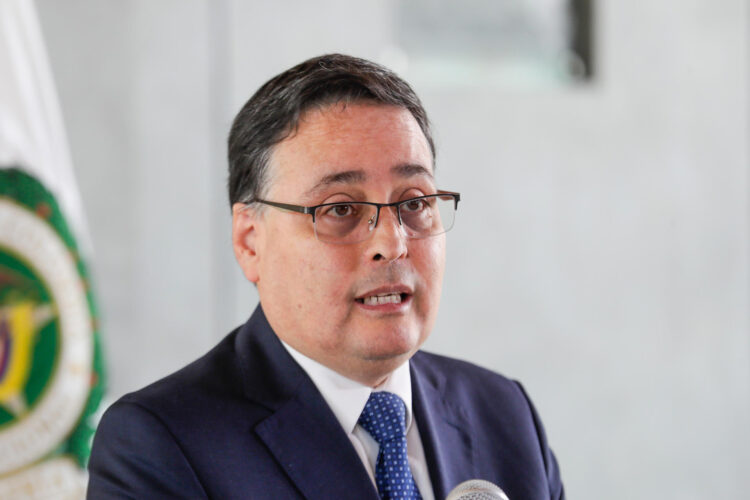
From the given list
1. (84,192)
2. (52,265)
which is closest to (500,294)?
(84,192)

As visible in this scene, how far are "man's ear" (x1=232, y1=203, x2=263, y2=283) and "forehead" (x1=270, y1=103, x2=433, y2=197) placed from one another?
9 centimetres

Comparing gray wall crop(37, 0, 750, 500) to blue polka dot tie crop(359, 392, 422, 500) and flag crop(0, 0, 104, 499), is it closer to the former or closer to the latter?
flag crop(0, 0, 104, 499)

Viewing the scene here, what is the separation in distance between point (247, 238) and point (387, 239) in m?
0.26

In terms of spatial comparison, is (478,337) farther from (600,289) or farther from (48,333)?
(48,333)

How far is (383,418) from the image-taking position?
1405 mm

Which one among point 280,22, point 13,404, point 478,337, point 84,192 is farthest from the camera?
point 478,337

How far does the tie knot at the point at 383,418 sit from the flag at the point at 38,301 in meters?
1.26

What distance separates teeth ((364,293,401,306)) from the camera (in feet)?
4.29

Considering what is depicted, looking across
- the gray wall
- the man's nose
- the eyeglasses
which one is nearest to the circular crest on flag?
the gray wall


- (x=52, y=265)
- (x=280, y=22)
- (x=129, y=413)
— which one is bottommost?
(x=129, y=413)

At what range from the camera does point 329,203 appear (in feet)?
4.25

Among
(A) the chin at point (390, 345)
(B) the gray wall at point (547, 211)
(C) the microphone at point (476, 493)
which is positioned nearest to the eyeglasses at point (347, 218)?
(A) the chin at point (390, 345)

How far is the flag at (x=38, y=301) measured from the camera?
7.59 feet

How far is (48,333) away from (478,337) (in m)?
2.06
